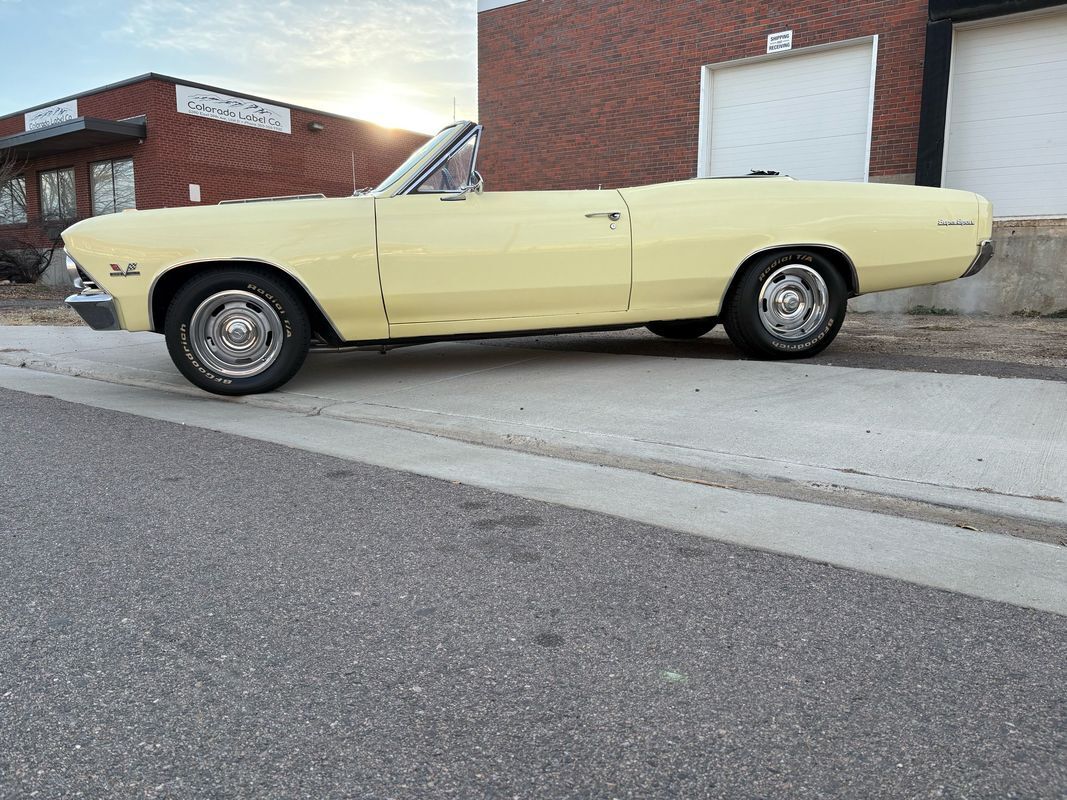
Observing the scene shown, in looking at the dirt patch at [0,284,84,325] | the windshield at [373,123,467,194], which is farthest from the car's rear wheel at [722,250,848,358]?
the dirt patch at [0,284,84,325]

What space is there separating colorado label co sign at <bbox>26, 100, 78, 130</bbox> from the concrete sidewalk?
65.7 ft

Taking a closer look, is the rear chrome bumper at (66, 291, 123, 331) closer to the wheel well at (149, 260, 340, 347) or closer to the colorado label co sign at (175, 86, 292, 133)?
the wheel well at (149, 260, 340, 347)

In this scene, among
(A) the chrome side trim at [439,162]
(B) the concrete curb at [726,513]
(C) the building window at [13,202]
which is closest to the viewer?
(B) the concrete curb at [726,513]

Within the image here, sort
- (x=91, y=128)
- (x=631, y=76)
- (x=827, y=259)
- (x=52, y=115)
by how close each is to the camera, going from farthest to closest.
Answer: (x=52, y=115) → (x=91, y=128) → (x=631, y=76) → (x=827, y=259)

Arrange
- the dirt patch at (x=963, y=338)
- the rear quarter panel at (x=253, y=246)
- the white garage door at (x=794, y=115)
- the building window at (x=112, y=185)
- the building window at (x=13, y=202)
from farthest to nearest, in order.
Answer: the building window at (x=13, y=202)
the building window at (x=112, y=185)
the white garage door at (x=794, y=115)
the dirt patch at (x=963, y=338)
the rear quarter panel at (x=253, y=246)

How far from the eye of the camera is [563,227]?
226 inches

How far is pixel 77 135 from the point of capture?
20766 mm

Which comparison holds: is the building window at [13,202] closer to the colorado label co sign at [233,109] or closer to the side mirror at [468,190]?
the colorado label co sign at [233,109]

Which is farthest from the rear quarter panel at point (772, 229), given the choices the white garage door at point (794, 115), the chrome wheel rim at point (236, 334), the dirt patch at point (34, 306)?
the dirt patch at point (34, 306)

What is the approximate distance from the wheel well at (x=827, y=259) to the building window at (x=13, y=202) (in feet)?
83.4

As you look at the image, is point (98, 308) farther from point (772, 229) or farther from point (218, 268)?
point (772, 229)

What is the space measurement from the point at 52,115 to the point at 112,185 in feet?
12.2

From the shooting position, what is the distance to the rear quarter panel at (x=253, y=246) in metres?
5.37

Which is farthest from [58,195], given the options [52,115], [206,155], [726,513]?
[726,513]
